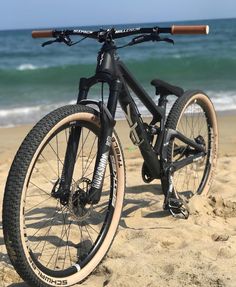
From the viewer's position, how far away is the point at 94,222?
12.9 feet

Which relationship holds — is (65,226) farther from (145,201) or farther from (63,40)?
(63,40)

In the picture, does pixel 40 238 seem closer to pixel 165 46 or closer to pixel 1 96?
pixel 1 96

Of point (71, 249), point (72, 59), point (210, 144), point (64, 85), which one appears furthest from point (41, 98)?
point (72, 59)

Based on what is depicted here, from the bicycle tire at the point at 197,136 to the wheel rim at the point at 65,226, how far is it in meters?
0.61

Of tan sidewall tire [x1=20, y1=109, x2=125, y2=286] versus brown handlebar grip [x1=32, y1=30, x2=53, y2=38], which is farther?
brown handlebar grip [x1=32, y1=30, x2=53, y2=38]

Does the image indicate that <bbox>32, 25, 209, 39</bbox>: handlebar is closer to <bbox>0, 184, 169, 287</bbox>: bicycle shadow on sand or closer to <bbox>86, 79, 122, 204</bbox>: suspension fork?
<bbox>86, 79, 122, 204</bbox>: suspension fork

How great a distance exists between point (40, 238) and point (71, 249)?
0.32 meters

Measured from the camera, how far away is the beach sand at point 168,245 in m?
3.02

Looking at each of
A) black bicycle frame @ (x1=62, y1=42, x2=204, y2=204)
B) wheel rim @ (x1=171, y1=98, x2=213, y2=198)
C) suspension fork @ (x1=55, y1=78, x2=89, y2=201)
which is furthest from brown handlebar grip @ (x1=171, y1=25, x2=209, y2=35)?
wheel rim @ (x1=171, y1=98, x2=213, y2=198)

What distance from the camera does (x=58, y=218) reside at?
4.06 metres

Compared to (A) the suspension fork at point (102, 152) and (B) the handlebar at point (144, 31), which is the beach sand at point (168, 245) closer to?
(A) the suspension fork at point (102, 152)

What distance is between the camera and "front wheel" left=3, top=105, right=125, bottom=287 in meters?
2.59

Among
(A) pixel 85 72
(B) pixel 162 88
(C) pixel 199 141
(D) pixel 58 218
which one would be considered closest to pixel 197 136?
(C) pixel 199 141

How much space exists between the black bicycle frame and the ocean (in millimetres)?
3702
